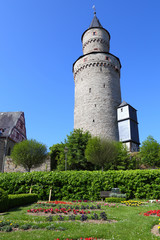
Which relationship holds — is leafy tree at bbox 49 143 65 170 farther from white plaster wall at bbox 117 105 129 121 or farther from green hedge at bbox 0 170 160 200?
green hedge at bbox 0 170 160 200

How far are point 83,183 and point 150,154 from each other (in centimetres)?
1506

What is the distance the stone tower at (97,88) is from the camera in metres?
33.6

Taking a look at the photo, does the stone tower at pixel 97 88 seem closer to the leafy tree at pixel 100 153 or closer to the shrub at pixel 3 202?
the leafy tree at pixel 100 153

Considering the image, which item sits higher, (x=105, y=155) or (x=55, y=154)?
(x=55, y=154)

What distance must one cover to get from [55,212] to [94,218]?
252 cm

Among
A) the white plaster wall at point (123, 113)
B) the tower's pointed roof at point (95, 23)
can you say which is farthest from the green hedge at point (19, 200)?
the tower's pointed roof at point (95, 23)

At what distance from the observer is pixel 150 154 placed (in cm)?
2588

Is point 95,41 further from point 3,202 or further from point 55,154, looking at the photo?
point 3,202

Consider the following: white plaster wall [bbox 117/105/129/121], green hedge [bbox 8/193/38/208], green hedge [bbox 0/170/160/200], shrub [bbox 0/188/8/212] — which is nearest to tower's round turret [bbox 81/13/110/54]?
white plaster wall [bbox 117/105/129/121]

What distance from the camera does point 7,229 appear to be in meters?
5.81

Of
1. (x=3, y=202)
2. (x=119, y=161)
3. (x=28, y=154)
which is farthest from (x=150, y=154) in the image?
(x=3, y=202)

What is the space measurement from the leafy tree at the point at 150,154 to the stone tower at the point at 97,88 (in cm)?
690

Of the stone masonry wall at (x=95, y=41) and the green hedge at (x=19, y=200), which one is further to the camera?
the stone masonry wall at (x=95, y=41)

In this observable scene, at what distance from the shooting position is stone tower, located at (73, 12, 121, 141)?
110ft
